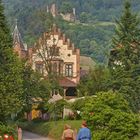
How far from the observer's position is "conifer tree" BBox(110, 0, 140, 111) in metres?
56.0

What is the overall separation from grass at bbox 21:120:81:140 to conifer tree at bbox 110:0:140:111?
17.2 ft

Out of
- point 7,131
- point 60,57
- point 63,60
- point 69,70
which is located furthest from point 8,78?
point 69,70

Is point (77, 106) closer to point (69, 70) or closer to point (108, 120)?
point (108, 120)

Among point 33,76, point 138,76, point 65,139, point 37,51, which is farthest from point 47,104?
point 65,139

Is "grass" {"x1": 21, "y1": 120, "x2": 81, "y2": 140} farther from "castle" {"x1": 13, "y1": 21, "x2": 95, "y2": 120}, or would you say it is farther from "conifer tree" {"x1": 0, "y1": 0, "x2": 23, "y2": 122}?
"castle" {"x1": 13, "y1": 21, "x2": 95, "y2": 120}

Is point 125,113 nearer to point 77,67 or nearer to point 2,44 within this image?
point 2,44

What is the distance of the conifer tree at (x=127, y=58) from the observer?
56.0m

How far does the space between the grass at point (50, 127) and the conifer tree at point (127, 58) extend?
17.2 feet

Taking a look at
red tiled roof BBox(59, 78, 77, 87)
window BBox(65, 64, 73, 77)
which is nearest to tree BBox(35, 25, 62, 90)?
red tiled roof BBox(59, 78, 77, 87)

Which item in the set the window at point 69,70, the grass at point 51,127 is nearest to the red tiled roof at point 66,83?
the window at point 69,70

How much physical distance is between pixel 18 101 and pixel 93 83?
705 inches

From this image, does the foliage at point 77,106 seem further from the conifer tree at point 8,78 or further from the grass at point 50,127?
the conifer tree at point 8,78

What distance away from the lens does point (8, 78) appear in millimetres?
52156

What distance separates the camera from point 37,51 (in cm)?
8794
